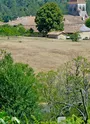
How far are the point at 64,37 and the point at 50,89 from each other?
1443 inches

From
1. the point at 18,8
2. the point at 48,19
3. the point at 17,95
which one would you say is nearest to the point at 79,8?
the point at 18,8

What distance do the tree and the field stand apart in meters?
11.3

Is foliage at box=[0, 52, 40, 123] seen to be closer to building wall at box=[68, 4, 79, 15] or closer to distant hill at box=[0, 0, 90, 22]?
building wall at box=[68, 4, 79, 15]

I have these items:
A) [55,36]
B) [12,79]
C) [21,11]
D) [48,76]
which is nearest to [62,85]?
[48,76]

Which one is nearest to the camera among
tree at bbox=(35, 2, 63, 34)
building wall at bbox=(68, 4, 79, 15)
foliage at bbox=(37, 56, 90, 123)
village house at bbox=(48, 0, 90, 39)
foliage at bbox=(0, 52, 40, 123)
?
foliage at bbox=(0, 52, 40, 123)

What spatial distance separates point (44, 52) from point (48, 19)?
18.0 m

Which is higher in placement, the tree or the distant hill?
the tree

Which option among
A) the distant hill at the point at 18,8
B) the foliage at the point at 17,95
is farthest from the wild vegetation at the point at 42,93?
the distant hill at the point at 18,8

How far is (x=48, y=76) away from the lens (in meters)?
17.6

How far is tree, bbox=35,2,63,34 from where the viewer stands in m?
54.8

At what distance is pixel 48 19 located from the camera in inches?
2152

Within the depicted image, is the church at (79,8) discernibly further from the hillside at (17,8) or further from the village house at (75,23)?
the hillside at (17,8)

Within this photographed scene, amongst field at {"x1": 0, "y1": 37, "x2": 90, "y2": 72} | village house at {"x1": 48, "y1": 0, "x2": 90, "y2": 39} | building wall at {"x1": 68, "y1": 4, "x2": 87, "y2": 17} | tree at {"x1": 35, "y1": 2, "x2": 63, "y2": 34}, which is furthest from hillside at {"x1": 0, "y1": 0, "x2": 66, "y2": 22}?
field at {"x1": 0, "y1": 37, "x2": 90, "y2": 72}

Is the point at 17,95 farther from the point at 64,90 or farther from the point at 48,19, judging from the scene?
the point at 48,19
